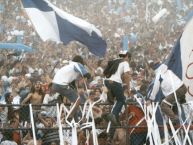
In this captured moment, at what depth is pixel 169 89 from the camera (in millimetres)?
10133

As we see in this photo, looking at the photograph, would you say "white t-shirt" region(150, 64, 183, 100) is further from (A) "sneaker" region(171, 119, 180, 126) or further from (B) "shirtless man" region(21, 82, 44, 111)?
(B) "shirtless man" region(21, 82, 44, 111)

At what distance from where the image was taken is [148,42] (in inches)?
1012

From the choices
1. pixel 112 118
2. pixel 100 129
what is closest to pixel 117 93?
pixel 112 118

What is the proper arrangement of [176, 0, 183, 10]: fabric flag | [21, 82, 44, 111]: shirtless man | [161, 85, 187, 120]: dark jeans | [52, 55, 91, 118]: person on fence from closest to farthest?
[161, 85, 187, 120]: dark jeans
[52, 55, 91, 118]: person on fence
[21, 82, 44, 111]: shirtless man
[176, 0, 183, 10]: fabric flag

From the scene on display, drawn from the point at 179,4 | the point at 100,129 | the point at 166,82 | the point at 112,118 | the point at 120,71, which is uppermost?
the point at 179,4

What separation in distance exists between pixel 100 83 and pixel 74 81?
596cm

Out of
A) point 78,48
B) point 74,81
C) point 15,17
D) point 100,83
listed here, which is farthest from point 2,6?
point 74,81

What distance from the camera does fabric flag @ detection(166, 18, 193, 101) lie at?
10.5m

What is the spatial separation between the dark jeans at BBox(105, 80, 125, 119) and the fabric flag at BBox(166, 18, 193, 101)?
92cm

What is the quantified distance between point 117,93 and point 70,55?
39.4ft

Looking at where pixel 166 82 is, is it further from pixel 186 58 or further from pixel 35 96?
pixel 35 96

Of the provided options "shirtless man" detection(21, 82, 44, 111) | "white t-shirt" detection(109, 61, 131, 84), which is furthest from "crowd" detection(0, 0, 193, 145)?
"white t-shirt" detection(109, 61, 131, 84)

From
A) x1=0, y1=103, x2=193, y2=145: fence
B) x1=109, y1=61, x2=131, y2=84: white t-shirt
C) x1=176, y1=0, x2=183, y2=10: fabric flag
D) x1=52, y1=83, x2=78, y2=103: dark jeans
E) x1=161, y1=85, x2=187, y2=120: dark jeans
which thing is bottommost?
x1=0, y1=103, x2=193, y2=145: fence

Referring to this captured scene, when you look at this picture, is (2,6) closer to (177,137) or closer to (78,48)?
(78,48)
